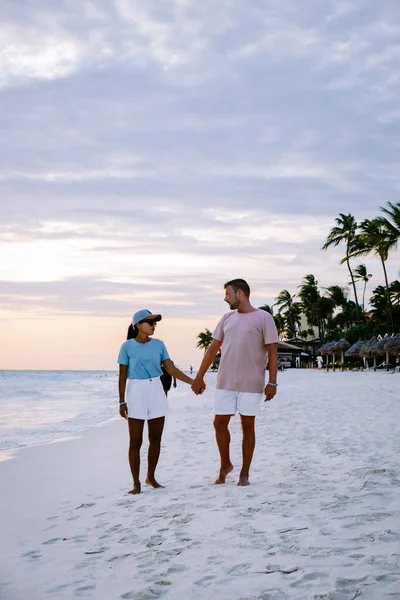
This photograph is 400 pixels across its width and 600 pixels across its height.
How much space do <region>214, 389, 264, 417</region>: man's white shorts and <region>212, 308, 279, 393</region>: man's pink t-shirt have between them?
0.15ft

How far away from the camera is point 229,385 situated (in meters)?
5.01

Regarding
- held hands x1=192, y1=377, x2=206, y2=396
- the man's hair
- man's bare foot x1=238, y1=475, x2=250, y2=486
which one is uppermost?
the man's hair

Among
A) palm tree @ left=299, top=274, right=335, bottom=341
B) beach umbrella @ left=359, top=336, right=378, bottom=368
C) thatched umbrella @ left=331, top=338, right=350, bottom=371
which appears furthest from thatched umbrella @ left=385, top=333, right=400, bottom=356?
palm tree @ left=299, top=274, right=335, bottom=341

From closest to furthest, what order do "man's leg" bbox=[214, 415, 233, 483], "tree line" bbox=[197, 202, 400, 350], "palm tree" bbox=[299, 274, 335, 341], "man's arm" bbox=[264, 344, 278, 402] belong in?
1. "man's arm" bbox=[264, 344, 278, 402]
2. "man's leg" bbox=[214, 415, 233, 483]
3. "tree line" bbox=[197, 202, 400, 350]
4. "palm tree" bbox=[299, 274, 335, 341]

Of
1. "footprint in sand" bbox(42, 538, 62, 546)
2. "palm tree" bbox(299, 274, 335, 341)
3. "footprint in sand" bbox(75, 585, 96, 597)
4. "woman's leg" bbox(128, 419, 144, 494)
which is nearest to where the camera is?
"footprint in sand" bbox(75, 585, 96, 597)

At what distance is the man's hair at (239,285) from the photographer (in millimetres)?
5070

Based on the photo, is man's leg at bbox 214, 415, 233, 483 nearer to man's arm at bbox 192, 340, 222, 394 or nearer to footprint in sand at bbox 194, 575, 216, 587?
man's arm at bbox 192, 340, 222, 394

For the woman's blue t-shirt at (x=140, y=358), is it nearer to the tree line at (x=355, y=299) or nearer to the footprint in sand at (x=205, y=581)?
the footprint in sand at (x=205, y=581)

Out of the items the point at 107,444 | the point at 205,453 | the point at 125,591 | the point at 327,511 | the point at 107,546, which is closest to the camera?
the point at 125,591

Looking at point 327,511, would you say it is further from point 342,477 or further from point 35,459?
point 35,459

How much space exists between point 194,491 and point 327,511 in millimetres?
1352

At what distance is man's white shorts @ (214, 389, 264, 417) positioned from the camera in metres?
4.96

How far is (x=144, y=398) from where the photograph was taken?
16.8ft

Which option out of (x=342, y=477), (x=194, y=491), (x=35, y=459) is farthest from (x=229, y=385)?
(x=35, y=459)
